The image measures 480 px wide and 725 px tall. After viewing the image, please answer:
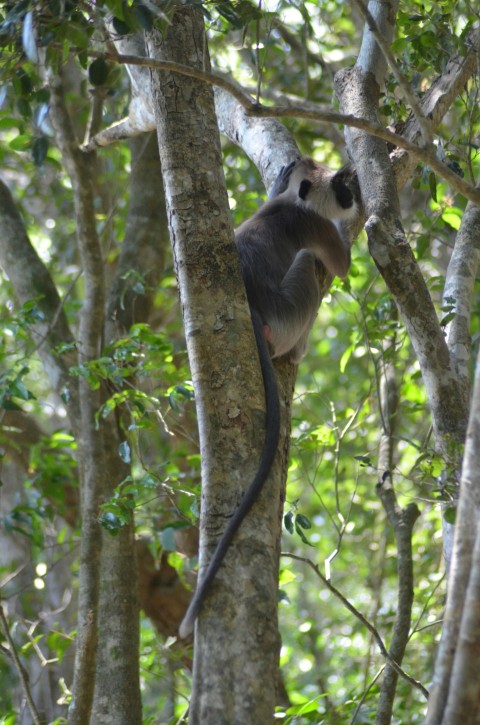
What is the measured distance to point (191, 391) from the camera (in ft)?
13.7

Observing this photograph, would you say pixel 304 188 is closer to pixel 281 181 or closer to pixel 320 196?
pixel 320 196

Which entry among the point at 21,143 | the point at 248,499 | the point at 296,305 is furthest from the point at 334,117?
the point at 21,143

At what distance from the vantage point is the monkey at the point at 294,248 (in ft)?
14.2

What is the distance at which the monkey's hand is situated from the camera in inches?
178

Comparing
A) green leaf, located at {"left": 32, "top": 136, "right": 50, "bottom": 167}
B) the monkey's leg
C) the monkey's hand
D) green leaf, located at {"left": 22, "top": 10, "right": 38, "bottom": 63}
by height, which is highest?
the monkey's hand

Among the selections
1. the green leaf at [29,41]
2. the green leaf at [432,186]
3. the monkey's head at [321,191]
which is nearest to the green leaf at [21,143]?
the monkey's head at [321,191]

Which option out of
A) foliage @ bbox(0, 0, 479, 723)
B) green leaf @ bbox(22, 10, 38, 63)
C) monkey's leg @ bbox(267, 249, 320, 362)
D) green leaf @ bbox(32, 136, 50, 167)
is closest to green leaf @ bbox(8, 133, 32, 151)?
foliage @ bbox(0, 0, 479, 723)

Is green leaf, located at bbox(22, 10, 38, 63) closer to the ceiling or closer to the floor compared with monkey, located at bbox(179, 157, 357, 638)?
closer to the floor

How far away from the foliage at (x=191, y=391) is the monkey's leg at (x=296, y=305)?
0.32 m

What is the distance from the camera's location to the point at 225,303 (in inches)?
111

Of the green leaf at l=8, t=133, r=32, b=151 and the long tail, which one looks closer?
the long tail

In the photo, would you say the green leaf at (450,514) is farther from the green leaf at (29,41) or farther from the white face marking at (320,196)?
the white face marking at (320,196)

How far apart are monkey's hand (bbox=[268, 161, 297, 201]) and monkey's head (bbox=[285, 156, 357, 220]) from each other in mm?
42

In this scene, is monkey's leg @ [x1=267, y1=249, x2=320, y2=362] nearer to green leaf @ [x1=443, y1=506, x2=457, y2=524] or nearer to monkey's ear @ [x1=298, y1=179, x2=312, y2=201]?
monkey's ear @ [x1=298, y1=179, x2=312, y2=201]
